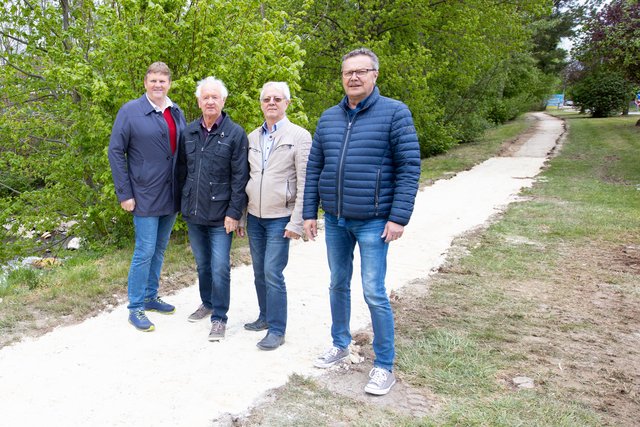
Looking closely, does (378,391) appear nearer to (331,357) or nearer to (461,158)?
(331,357)

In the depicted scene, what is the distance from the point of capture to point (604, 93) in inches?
1534

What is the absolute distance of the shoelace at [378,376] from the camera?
3496mm

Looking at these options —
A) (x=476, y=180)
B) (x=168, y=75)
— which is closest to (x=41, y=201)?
(x=168, y=75)

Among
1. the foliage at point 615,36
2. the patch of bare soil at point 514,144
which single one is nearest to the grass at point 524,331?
the foliage at point 615,36

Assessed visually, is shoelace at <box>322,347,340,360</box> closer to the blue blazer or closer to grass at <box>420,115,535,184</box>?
the blue blazer

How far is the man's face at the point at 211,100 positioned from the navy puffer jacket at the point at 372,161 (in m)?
0.95

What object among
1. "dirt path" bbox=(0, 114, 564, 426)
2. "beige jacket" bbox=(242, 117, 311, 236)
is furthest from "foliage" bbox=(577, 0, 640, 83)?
"beige jacket" bbox=(242, 117, 311, 236)

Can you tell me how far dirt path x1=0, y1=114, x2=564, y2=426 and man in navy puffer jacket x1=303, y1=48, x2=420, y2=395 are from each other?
0.67 meters

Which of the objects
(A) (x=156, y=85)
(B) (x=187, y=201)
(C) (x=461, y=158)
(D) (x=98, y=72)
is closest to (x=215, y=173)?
(B) (x=187, y=201)

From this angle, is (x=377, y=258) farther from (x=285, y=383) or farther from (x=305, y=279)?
(x=305, y=279)

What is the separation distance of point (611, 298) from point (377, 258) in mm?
3152

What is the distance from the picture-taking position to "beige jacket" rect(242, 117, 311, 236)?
12.8ft

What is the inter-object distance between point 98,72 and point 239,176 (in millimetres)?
3923

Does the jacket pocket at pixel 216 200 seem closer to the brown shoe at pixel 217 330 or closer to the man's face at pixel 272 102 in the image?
the man's face at pixel 272 102
